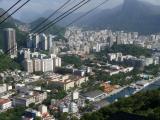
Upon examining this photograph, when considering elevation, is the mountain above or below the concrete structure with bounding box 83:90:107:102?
above

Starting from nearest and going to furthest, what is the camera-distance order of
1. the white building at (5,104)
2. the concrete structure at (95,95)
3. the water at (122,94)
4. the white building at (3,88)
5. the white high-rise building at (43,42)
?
the white building at (5,104) → the concrete structure at (95,95) → the water at (122,94) → the white building at (3,88) → the white high-rise building at (43,42)

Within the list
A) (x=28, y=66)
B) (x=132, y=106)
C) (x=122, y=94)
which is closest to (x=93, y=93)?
(x=122, y=94)

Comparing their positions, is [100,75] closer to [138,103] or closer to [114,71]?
[114,71]

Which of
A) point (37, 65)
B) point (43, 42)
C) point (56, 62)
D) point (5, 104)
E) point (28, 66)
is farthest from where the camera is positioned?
point (43, 42)

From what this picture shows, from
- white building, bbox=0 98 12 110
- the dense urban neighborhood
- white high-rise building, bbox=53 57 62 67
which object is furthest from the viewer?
white high-rise building, bbox=53 57 62 67

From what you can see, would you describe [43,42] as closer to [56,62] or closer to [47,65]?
[56,62]

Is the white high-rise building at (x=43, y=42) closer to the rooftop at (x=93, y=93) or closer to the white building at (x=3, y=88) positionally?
the white building at (x=3, y=88)

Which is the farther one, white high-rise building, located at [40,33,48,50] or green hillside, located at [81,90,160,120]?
white high-rise building, located at [40,33,48,50]

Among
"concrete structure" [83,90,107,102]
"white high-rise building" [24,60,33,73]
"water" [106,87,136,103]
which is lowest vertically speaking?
"water" [106,87,136,103]

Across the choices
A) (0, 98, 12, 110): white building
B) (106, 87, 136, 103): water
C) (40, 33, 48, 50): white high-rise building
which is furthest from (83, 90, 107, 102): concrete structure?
(40, 33, 48, 50): white high-rise building

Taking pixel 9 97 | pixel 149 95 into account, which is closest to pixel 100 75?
pixel 9 97

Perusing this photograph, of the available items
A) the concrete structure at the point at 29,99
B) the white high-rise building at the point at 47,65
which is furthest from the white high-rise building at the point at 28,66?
the concrete structure at the point at 29,99

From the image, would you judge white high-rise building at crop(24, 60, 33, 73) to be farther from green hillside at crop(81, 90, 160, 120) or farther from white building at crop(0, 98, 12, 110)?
green hillside at crop(81, 90, 160, 120)
